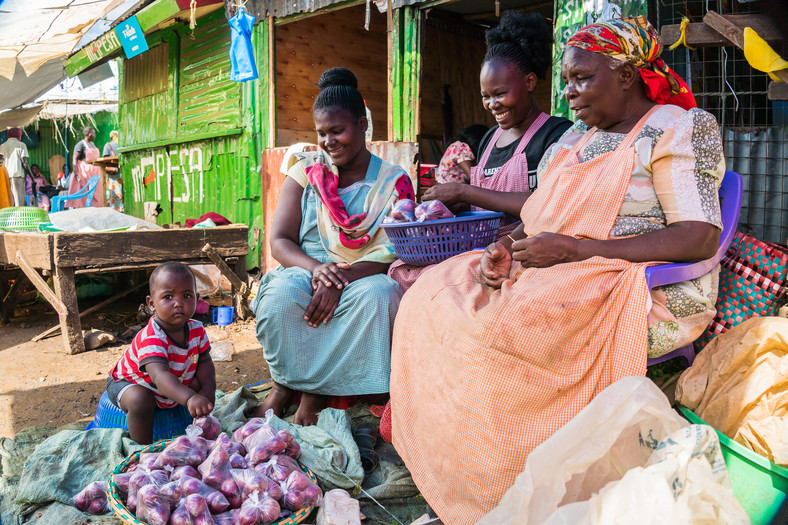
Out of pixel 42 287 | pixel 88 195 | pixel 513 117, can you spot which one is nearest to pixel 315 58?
pixel 42 287

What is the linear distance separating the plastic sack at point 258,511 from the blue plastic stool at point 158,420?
3.19ft

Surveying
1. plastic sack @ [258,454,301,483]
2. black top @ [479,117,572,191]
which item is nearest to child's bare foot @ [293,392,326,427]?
plastic sack @ [258,454,301,483]

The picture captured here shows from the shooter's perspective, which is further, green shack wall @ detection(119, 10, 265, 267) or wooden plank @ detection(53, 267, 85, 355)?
green shack wall @ detection(119, 10, 265, 267)

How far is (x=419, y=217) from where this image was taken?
8.50 feet

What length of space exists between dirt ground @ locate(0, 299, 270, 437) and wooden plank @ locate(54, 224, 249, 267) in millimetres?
765

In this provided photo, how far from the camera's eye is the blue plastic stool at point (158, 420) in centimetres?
272

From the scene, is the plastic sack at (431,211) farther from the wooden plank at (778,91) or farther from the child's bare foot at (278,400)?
the wooden plank at (778,91)

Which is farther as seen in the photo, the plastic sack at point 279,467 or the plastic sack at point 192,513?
the plastic sack at point 279,467

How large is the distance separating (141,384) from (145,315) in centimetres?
→ 325

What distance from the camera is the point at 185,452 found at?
2.12 meters

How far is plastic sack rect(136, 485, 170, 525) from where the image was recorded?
1828mm

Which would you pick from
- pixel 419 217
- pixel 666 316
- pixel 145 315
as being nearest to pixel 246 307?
pixel 145 315

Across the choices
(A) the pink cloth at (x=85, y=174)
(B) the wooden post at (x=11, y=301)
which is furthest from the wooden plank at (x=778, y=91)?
(A) the pink cloth at (x=85, y=174)

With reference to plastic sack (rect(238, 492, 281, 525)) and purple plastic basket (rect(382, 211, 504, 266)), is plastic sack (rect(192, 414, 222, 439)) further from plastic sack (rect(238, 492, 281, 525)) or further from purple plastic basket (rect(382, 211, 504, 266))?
purple plastic basket (rect(382, 211, 504, 266))
